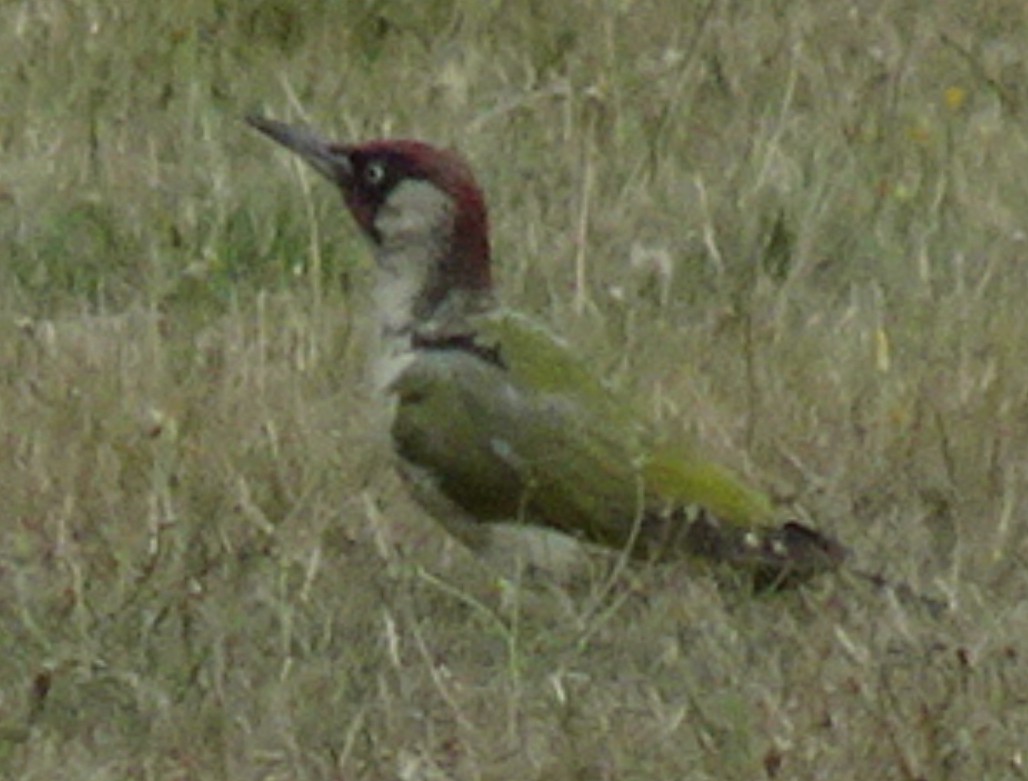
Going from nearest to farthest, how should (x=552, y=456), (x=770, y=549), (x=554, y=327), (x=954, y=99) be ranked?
(x=770, y=549) < (x=552, y=456) < (x=554, y=327) < (x=954, y=99)

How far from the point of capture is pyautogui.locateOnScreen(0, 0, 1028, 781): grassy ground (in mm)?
6180

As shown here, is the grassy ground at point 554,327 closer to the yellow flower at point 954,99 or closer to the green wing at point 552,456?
the yellow flower at point 954,99

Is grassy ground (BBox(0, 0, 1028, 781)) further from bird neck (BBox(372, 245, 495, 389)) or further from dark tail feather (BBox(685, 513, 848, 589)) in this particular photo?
bird neck (BBox(372, 245, 495, 389))

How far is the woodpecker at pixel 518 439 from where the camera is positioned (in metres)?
6.59

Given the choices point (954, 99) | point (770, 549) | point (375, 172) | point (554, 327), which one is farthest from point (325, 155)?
point (954, 99)

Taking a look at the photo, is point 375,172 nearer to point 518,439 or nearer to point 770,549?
point 518,439

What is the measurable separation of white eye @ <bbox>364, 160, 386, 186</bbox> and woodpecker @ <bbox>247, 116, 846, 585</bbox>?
70 mm

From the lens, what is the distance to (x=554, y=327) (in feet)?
25.8

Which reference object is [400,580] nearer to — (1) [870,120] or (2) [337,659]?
(2) [337,659]

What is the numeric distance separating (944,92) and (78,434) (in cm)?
280

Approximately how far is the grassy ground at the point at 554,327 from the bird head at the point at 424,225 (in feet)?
0.92

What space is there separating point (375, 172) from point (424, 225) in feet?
0.44

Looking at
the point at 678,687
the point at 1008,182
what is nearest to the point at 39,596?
the point at 678,687

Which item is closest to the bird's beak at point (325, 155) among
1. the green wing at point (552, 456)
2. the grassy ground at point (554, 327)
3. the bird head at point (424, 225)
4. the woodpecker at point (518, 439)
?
the bird head at point (424, 225)
